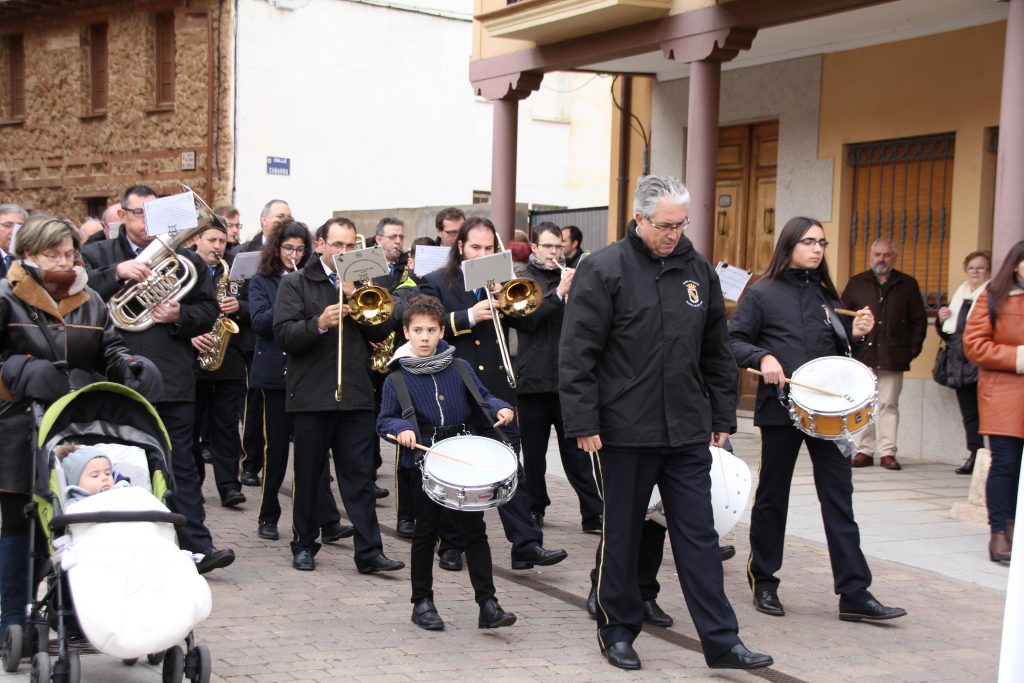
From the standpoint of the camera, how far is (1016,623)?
467 cm

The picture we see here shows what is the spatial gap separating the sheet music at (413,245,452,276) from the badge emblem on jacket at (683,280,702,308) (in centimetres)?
323

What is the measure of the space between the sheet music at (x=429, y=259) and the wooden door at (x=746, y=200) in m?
6.17

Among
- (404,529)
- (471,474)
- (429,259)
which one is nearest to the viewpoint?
A: (471,474)

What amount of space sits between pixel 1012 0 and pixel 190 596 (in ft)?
24.6

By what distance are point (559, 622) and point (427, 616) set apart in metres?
0.69

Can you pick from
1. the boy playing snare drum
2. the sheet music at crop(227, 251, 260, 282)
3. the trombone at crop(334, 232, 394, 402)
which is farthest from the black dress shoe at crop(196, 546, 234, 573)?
the sheet music at crop(227, 251, 260, 282)

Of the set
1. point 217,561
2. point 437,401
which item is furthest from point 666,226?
point 217,561

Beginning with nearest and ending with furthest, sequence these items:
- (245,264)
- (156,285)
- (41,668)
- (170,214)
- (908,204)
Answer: (41,668), (170,214), (156,285), (245,264), (908,204)

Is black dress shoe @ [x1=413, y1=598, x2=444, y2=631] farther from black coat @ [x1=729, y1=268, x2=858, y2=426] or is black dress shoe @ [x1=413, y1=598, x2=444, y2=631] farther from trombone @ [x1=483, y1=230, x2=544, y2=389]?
black coat @ [x1=729, y1=268, x2=858, y2=426]

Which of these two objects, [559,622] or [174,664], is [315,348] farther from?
[174,664]

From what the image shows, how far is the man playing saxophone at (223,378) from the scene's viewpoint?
9727 millimetres

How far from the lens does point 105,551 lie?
4965mm

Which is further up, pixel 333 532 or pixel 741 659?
pixel 741 659

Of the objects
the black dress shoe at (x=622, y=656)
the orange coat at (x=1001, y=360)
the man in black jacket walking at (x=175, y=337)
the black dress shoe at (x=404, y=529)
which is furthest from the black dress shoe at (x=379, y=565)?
the orange coat at (x=1001, y=360)
